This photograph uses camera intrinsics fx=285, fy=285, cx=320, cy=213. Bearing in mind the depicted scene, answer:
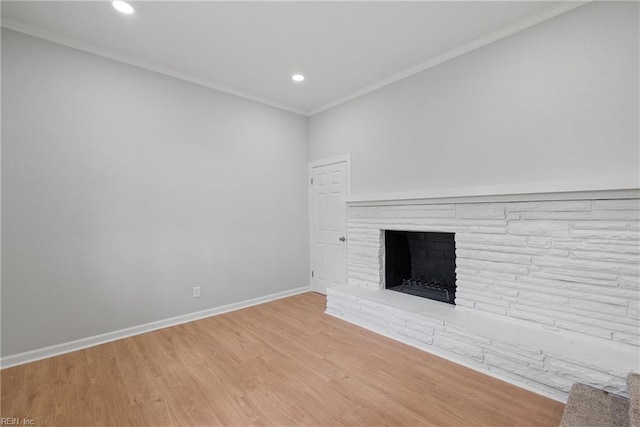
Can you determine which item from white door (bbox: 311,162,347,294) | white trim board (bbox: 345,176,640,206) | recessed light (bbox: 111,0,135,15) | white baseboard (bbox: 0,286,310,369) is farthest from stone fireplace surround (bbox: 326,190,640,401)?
recessed light (bbox: 111,0,135,15)

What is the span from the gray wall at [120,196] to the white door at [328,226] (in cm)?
70

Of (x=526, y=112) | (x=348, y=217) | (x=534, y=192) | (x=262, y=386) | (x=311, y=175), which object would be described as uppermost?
(x=526, y=112)

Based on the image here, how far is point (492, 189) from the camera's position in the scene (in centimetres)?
249

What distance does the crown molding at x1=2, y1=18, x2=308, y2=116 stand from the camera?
8.23ft

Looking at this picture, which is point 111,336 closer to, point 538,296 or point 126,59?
point 126,59

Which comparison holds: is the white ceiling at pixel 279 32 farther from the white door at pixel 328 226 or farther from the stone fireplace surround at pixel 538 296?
the stone fireplace surround at pixel 538 296

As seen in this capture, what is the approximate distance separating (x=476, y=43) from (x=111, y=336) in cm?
469

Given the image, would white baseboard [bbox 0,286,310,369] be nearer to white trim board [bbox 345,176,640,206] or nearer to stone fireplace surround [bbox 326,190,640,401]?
stone fireplace surround [bbox 326,190,640,401]

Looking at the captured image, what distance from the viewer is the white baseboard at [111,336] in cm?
249

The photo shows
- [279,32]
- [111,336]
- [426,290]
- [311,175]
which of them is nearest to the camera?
[279,32]

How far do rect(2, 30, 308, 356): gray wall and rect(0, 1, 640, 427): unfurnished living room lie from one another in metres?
0.02

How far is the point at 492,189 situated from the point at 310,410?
2.27 m

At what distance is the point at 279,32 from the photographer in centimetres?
264

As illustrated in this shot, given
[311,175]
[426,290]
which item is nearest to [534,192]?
[426,290]
